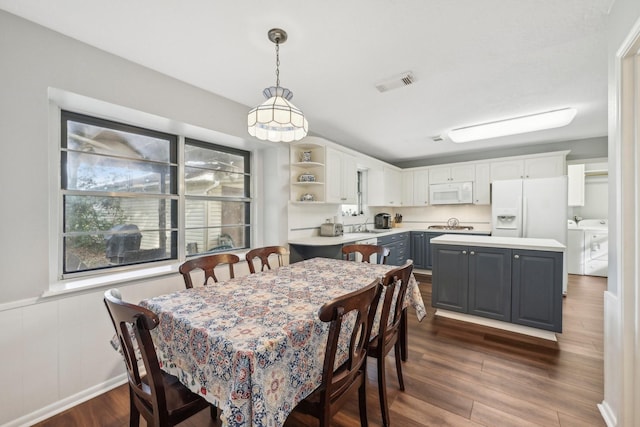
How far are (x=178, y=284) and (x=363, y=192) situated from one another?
3.80m

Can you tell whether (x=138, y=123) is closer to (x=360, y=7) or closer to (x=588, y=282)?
(x=360, y=7)

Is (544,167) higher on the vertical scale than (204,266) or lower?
higher

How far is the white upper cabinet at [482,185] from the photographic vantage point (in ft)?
16.5

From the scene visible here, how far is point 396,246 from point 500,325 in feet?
7.31

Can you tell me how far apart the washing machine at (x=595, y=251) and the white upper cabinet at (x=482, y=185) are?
6.49ft

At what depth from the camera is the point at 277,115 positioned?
1615 mm

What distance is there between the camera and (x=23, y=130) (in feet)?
5.28

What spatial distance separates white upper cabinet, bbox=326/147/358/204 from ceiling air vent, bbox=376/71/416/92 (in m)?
1.38

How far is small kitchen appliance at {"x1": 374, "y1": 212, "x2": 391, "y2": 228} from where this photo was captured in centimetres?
550

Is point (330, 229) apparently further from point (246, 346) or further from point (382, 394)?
point (246, 346)

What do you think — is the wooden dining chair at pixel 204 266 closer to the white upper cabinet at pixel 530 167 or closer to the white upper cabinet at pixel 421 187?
the white upper cabinet at pixel 421 187

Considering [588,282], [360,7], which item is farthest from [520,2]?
[588,282]

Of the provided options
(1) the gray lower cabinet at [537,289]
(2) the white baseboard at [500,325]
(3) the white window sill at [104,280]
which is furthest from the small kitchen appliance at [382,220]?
(3) the white window sill at [104,280]

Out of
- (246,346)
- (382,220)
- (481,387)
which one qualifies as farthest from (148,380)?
(382,220)
